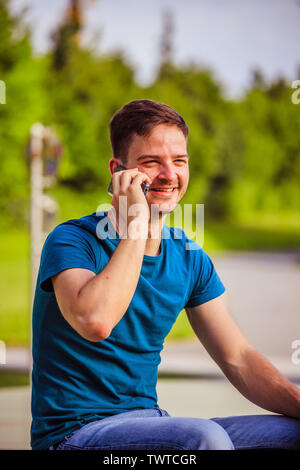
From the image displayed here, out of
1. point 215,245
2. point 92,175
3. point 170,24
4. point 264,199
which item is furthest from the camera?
point 170,24

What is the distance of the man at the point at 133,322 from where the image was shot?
1.56 metres

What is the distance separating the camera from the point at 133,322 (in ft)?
5.84

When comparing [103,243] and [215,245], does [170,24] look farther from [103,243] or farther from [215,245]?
[103,243]

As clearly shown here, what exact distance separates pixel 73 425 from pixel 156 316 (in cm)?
38

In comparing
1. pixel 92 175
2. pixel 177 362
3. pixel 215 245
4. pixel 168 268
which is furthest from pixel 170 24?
pixel 168 268

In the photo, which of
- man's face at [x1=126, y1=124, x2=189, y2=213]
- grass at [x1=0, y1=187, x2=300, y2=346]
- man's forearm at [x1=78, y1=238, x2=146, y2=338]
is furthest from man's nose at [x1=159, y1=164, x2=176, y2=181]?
grass at [x1=0, y1=187, x2=300, y2=346]

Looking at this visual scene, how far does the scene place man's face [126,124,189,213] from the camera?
1913mm

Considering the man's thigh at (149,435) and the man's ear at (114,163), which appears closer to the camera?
the man's thigh at (149,435)

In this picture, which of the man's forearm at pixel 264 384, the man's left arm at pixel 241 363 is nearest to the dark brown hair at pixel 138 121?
the man's left arm at pixel 241 363

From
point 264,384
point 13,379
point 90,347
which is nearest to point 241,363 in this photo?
point 264,384

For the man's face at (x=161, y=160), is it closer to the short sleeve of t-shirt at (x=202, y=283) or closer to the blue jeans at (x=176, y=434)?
the short sleeve of t-shirt at (x=202, y=283)

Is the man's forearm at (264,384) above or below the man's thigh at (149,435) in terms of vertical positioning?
above

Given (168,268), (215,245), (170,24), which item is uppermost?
(170,24)
